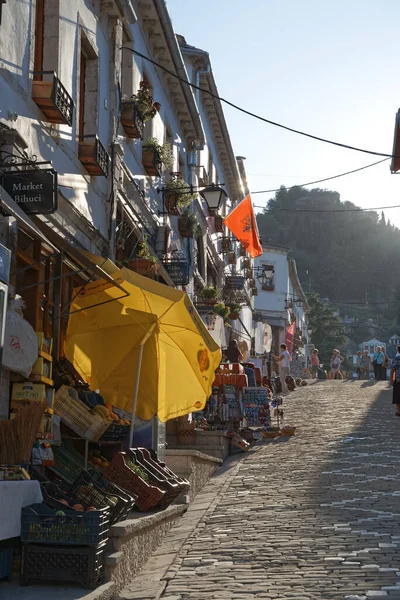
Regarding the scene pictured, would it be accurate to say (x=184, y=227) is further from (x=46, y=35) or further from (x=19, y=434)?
(x=19, y=434)

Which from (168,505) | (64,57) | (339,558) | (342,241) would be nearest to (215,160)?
(64,57)

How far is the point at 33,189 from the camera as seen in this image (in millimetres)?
9219

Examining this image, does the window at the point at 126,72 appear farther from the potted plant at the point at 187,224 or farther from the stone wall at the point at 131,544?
the stone wall at the point at 131,544

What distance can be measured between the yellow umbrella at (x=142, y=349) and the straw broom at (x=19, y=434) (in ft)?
9.68

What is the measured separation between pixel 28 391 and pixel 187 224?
12.7 m

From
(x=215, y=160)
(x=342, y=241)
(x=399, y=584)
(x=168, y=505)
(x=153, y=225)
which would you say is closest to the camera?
(x=399, y=584)

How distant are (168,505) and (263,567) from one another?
7.91 ft

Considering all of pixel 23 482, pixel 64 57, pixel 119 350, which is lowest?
pixel 23 482

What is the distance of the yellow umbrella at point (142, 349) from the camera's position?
11062 mm

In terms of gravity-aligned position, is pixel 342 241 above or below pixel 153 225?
above

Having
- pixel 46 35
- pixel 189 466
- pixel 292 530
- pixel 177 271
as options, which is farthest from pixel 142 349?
pixel 177 271

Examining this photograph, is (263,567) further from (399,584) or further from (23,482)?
(23,482)

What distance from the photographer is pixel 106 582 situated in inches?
287

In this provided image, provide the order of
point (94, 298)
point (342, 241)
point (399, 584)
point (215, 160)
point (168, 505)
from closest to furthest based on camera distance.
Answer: point (399, 584) < point (168, 505) < point (94, 298) < point (215, 160) < point (342, 241)
